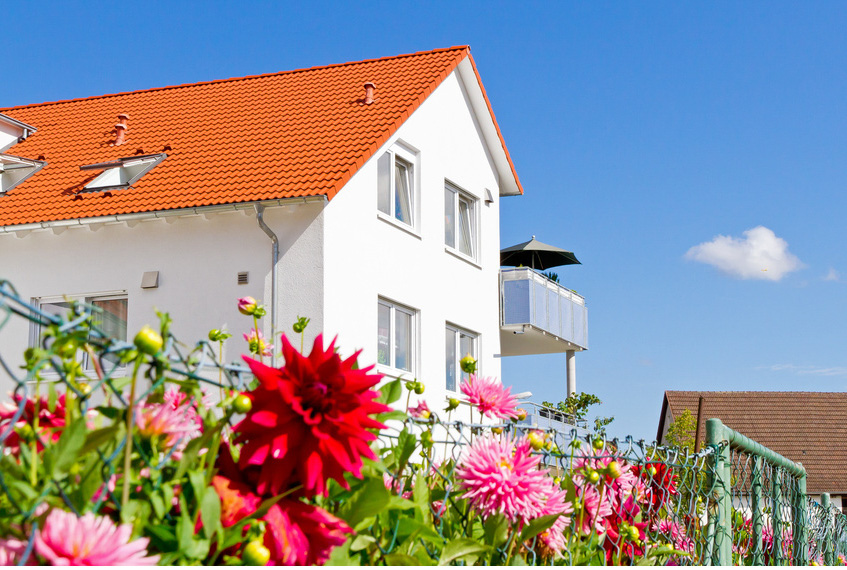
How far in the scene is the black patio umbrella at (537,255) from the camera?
2391cm

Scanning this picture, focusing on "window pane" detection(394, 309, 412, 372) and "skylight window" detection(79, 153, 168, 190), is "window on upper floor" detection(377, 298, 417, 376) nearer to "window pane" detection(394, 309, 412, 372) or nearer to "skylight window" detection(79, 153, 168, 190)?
"window pane" detection(394, 309, 412, 372)

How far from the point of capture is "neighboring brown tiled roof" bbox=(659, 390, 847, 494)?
37.8m

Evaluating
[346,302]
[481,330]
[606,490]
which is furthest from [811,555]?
[481,330]

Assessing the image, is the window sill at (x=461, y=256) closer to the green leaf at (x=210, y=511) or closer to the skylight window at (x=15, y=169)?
the skylight window at (x=15, y=169)

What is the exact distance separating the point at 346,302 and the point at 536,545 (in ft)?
38.1

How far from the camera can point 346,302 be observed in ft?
45.0

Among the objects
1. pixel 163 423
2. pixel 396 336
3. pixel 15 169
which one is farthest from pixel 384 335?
pixel 163 423

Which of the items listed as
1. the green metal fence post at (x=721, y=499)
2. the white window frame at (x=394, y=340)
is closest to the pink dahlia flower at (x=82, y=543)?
the green metal fence post at (x=721, y=499)

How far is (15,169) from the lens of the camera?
16609 millimetres

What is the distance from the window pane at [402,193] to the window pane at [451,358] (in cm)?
233

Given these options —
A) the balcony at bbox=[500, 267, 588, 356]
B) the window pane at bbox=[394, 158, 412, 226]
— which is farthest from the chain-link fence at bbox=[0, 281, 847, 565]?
the balcony at bbox=[500, 267, 588, 356]

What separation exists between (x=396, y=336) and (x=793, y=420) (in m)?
30.6

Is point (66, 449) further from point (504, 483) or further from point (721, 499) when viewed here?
point (721, 499)

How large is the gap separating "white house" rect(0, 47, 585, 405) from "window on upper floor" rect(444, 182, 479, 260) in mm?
39
